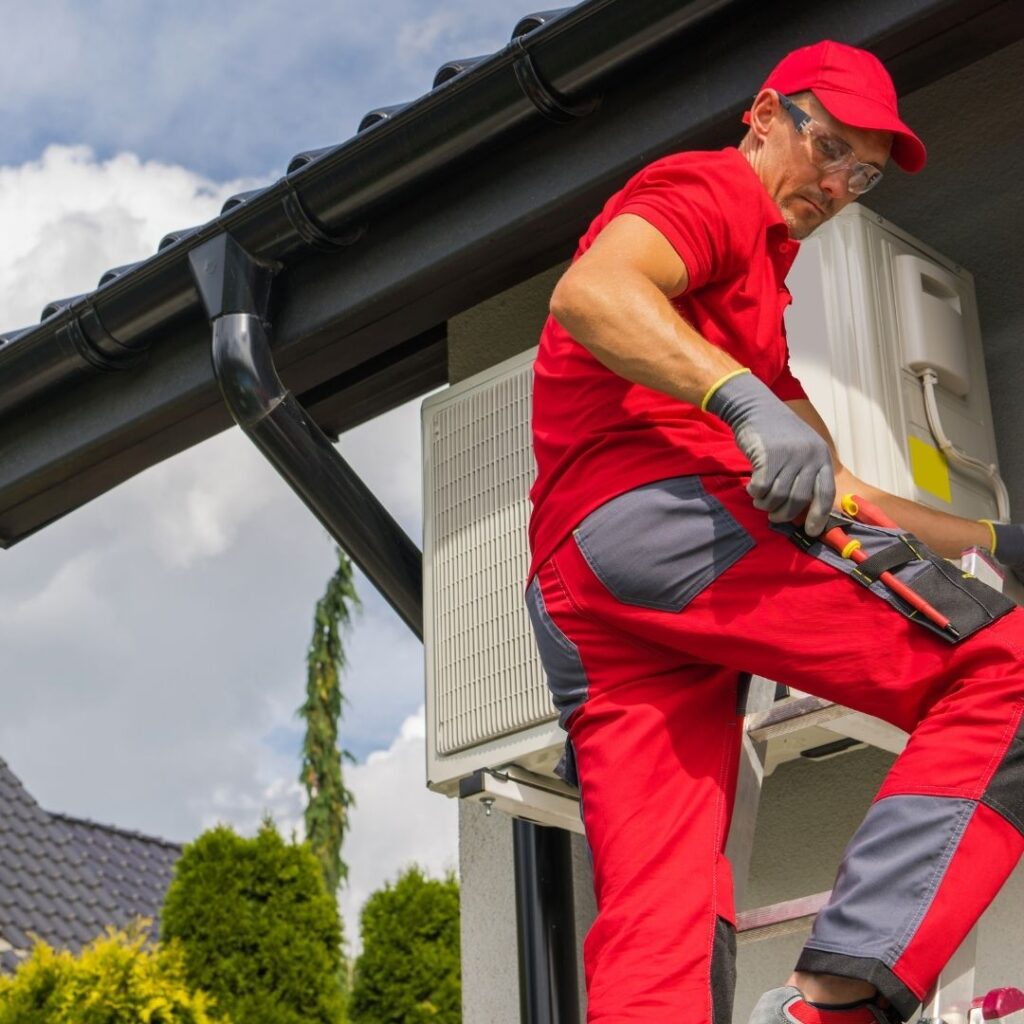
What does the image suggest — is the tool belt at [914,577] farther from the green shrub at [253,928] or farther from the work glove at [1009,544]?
the green shrub at [253,928]

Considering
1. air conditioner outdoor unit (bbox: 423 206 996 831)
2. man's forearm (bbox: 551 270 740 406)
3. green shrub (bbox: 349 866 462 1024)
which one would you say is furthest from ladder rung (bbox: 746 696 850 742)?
green shrub (bbox: 349 866 462 1024)

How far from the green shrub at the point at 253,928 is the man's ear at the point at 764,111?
7.95 meters

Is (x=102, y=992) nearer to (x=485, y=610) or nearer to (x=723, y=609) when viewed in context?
(x=485, y=610)

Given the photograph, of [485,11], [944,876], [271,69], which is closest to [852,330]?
[944,876]

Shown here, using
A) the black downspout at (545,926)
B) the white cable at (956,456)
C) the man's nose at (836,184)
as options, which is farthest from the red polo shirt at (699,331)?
the black downspout at (545,926)

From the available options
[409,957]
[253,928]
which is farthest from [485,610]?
[409,957]

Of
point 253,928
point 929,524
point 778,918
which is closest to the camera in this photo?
point 778,918

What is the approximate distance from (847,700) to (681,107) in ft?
6.06

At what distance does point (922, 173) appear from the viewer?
154 inches

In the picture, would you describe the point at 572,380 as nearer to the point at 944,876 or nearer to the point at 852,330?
the point at 944,876

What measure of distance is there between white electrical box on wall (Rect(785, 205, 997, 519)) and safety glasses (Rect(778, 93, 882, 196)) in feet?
3.33

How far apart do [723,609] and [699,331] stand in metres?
0.38

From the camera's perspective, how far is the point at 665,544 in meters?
2.17

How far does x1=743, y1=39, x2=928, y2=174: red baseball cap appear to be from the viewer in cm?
236
